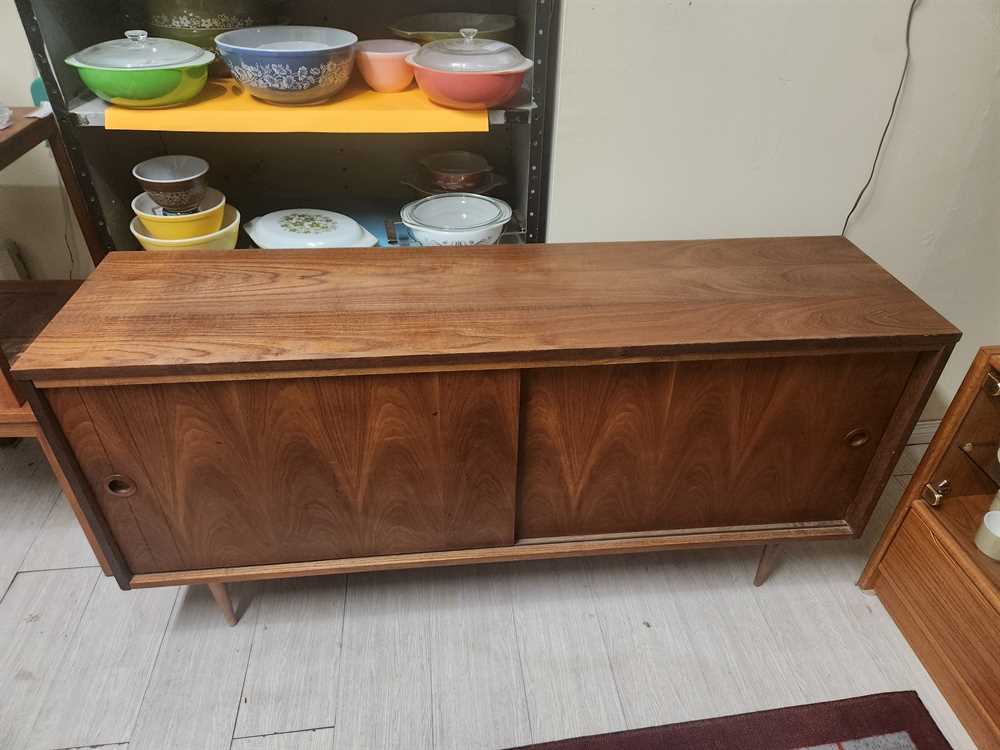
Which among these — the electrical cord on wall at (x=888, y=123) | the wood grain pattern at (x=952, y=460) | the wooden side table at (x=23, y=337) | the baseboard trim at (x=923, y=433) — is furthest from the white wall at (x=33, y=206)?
the baseboard trim at (x=923, y=433)

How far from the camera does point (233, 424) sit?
3.16 feet

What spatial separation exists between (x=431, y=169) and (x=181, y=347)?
2.06ft

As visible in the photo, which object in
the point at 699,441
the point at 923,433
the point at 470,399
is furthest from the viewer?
the point at 923,433

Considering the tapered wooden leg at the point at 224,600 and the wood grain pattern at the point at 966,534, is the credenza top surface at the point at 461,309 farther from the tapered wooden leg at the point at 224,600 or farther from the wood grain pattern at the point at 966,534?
the tapered wooden leg at the point at 224,600

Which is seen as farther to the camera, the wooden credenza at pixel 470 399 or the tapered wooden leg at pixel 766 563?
the tapered wooden leg at pixel 766 563

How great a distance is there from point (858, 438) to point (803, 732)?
510mm

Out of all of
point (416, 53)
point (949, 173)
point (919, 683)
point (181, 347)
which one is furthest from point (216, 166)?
point (919, 683)

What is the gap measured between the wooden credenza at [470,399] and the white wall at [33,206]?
0.47 metres

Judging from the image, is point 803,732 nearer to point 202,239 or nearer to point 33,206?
point 202,239

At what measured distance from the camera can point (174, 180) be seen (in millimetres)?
1159

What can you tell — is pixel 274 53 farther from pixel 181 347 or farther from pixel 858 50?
pixel 858 50

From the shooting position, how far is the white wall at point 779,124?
44.3 inches

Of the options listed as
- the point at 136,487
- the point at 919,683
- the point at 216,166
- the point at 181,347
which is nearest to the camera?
the point at 181,347

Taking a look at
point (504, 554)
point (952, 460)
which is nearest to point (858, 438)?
point (952, 460)
